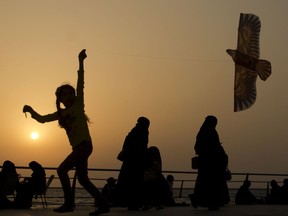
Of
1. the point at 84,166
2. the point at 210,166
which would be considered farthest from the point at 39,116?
the point at 210,166

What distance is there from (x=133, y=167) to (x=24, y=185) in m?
2.37

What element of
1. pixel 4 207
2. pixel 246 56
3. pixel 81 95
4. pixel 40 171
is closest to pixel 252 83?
pixel 246 56

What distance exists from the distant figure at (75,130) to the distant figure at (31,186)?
3.87 meters

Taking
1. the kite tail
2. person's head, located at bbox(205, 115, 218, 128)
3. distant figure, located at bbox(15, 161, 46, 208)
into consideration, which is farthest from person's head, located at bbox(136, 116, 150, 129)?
the kite tail

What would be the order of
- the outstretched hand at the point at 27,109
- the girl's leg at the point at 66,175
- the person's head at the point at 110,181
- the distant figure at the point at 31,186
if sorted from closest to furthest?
1. the girl's leg at the point at 66,175
2. the outstretched hand at the point at 27,109
3. the distant figure at the point at 31,186
4. the person's head at the point at 110,181

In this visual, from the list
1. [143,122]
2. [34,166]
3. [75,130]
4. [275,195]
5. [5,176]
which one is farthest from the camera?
[275,195]

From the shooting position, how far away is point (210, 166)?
8828 millimetres

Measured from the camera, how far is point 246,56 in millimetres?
13414

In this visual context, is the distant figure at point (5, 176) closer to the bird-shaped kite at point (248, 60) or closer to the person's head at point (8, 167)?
the person's head at point (8, 167)

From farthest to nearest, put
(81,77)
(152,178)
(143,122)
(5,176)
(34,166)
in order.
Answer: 1. (34,166)
2. (5,176)
3. (152,178)
4. (143,122)
5. (81,77)

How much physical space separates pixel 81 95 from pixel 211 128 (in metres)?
3.13

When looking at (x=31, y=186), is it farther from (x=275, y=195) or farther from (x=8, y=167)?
(x=275, y=195)

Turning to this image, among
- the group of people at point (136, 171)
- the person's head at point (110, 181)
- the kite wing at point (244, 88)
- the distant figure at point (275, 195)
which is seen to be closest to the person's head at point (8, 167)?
the person's head at point (110, 181)

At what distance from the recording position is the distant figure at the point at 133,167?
28.7 ft
